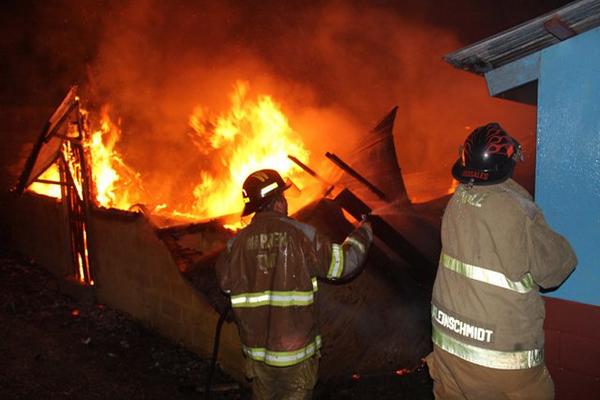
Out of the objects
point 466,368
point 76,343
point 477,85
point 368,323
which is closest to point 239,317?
point 466,368

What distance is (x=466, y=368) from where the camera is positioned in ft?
8.39

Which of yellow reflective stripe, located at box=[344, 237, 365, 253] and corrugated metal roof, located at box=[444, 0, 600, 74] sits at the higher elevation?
corrugated metal roof, located at box=[444, 0, 600, 74]

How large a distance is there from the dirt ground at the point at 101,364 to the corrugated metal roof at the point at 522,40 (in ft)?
10.9

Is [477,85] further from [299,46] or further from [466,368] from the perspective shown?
[466,368]

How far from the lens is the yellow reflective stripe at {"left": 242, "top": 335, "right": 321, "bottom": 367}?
11.0 feet

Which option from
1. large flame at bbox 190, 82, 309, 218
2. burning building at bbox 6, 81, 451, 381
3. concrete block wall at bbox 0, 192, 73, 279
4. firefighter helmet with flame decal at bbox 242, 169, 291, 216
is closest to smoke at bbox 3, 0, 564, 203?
large flame at bbox 190, 82, 309, 218

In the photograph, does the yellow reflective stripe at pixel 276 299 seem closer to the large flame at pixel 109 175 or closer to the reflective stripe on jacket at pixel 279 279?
the reflective stripe on jacket at pixel 279 279

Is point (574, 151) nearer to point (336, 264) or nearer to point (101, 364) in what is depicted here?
point (336, 264)

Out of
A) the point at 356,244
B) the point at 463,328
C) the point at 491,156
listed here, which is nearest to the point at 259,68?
the point at 356,244

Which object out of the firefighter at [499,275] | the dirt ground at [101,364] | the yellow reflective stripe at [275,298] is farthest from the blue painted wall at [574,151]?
the dirt ground at [101,364]

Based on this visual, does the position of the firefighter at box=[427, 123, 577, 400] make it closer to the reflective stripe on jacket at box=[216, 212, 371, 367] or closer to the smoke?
the reflective stripe on jacket at box=[216, 212, 371, 367]

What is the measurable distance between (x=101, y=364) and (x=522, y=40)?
579 cm

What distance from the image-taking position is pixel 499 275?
7.85 feet

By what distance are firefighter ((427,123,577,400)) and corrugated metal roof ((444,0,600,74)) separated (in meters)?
0.84
